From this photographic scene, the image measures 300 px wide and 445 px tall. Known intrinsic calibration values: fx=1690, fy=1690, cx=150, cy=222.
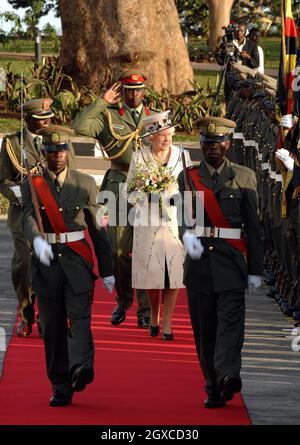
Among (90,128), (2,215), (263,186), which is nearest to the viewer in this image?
(90,128)

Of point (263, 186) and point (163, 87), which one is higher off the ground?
point (263, 186)

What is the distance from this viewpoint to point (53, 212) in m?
10.1

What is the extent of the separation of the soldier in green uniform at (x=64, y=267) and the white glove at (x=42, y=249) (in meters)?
0.15

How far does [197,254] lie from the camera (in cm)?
993

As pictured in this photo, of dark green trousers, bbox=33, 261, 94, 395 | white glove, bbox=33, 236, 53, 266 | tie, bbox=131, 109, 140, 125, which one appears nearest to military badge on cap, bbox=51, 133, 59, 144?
white glove, bbox=33, 236, 53, 266

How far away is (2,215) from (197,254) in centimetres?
1112

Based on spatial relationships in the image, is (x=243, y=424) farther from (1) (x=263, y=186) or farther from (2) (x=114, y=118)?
(1) (x=263, y=186)

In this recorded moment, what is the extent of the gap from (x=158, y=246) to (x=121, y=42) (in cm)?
1649

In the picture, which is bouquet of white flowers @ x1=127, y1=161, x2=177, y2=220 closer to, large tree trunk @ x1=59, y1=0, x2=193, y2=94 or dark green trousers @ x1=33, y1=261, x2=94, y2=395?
dark green trousers @ x1=33, y1=261, x2=94, y2=395

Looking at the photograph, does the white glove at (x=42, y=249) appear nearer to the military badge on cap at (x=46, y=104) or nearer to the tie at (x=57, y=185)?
the tie at (x=57, y=185)

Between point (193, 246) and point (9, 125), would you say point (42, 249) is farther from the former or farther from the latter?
point (9, 125)

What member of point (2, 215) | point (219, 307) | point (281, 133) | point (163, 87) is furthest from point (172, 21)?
point (219, 307)

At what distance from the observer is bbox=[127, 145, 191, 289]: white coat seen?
41.7ft

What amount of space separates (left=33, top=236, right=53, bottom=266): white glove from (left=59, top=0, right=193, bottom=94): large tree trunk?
18.9m
